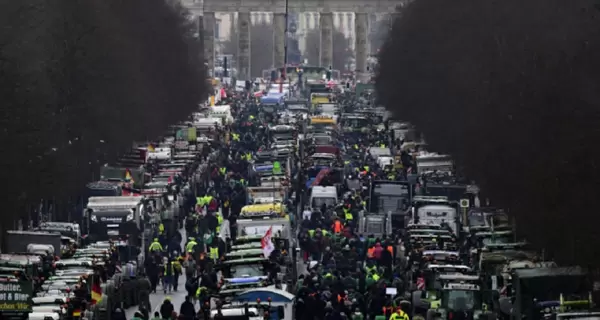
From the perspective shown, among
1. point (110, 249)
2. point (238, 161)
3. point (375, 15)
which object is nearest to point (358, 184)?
point (238, 161)

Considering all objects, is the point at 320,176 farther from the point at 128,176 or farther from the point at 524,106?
the point at 524,106

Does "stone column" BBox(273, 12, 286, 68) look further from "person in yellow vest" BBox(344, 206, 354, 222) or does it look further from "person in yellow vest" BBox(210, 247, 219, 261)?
"person in yellow vest" BBox(210, 247, 219, 261)

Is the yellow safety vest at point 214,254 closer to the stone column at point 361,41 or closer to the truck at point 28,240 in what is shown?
the truck at point 28,240

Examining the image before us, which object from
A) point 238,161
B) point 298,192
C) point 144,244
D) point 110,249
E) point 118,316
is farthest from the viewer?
point 238,161

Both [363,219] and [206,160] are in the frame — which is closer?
[363,219]

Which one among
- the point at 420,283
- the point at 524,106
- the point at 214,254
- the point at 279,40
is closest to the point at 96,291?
the point at 420,283

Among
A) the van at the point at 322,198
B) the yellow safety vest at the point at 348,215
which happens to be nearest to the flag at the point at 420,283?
the yellow safety vest at the point at 348,215

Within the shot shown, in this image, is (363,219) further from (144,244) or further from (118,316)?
(118,316)
